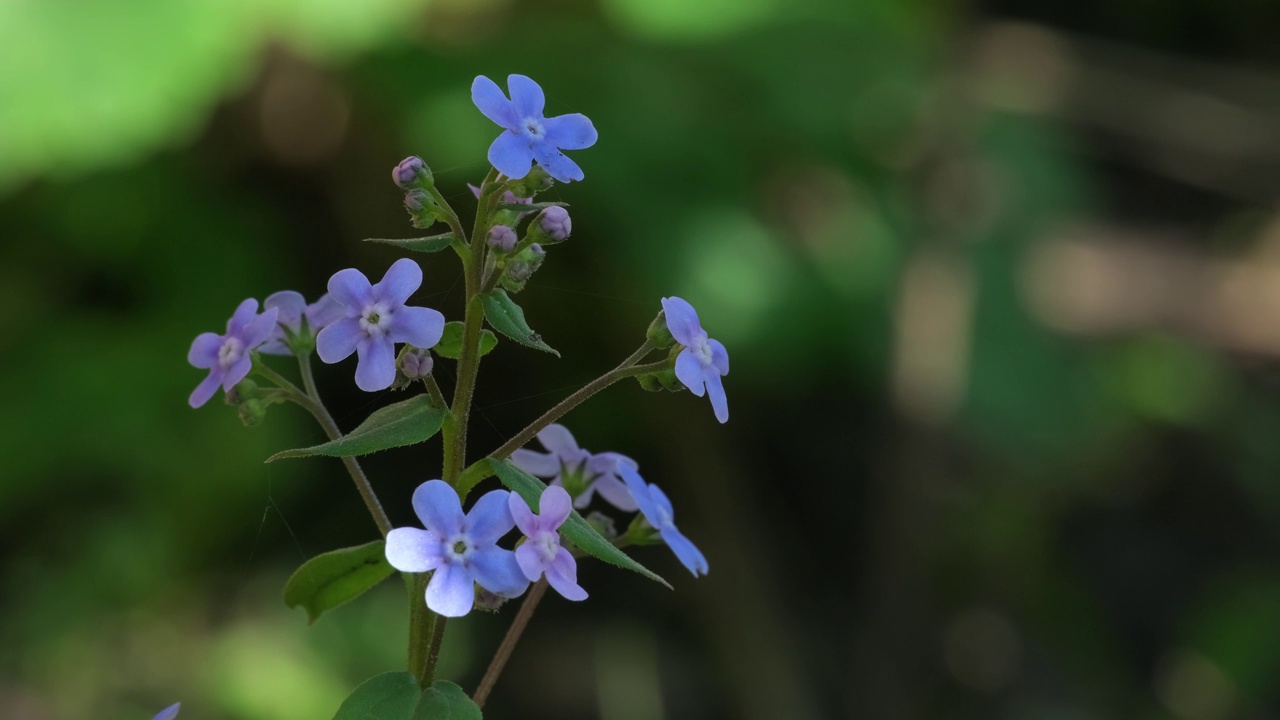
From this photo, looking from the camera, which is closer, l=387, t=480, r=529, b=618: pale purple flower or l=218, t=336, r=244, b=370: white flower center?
l=387, t=480, r=529, b=618: pale purple flower

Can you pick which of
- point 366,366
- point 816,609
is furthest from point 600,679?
point 366,366

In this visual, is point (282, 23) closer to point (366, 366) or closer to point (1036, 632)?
point (366, 366)

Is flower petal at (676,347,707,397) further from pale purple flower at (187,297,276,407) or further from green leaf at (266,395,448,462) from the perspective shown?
pale purple flower at (187,297,276,407)

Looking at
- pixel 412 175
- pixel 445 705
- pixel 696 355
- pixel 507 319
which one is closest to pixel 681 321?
pixel 696 355

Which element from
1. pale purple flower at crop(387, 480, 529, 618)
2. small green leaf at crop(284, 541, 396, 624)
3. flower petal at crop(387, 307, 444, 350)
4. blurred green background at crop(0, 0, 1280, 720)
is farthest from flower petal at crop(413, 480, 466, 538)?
blurred green background at crop(0, 0, 1280, 720)

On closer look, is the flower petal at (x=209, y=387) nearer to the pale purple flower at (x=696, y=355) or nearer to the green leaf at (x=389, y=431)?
the green leaf at (x=389, y=431)

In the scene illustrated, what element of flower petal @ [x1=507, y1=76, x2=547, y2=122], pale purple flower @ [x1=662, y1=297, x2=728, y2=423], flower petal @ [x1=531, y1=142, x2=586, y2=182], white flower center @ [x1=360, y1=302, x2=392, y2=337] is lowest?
pale purple flower @ [x1=662, y1=297, x2=728, y2=423]

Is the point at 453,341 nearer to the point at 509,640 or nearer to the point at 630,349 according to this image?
the point at 509,640


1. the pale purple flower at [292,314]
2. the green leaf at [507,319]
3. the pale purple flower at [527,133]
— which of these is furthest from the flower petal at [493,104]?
the pale purple flower at [292,314]
